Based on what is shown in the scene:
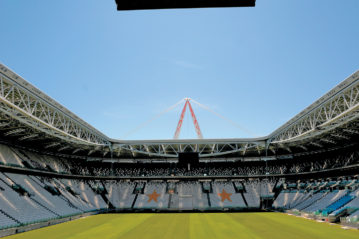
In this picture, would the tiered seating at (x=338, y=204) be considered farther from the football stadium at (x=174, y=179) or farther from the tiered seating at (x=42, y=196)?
the tiered seating at (x=42, y=196)

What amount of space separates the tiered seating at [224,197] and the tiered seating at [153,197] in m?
10.3

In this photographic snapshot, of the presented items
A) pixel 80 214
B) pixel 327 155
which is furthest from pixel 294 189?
pixel 80 214

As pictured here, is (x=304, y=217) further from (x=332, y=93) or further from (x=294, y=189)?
(x=332, y=93)

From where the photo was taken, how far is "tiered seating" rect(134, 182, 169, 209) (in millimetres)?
50453

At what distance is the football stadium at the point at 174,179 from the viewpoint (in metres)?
25.5

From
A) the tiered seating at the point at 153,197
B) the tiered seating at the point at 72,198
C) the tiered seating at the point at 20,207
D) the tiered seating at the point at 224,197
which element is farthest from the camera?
the tiered seating at the point at 153,197

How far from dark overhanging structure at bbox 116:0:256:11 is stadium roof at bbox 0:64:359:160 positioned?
75.3 ft

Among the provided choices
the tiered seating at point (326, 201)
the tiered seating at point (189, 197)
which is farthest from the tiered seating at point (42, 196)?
the tiered seating at point (326, 201)

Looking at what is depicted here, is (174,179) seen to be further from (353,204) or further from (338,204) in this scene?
(353,204)

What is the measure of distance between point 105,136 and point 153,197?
60.8ft

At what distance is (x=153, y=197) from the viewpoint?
52844mm

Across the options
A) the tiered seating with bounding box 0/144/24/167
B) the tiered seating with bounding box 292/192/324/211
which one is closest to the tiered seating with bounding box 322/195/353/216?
the tiered seating with bounding box 292/192/324/211

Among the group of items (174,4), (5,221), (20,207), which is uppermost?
(174,4)

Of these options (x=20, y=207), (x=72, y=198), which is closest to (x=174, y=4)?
(x=20, y=207)
